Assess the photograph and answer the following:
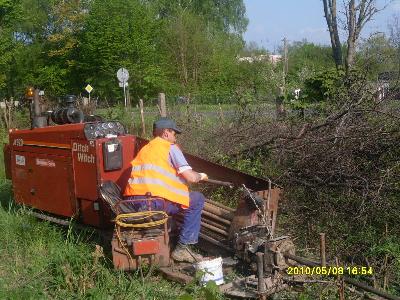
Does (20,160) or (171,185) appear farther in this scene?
(20,160)

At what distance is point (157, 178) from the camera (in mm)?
5332

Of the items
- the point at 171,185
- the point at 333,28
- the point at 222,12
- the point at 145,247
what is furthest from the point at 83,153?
the point at 222,12

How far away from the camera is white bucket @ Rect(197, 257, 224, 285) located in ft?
15.7

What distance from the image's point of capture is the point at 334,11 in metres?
17.7

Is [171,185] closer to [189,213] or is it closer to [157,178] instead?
[157,178]

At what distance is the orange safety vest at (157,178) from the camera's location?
17.4ft

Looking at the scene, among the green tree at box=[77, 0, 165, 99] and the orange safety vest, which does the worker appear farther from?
the green tree at box=[77, 0, 165, 99]

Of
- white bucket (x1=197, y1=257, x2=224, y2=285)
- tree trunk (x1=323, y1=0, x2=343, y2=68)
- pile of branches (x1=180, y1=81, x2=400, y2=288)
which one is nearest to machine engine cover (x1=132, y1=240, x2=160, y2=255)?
white bucket (x1=197, y1=257, x2=224, y2=285)

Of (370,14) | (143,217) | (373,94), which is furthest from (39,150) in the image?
(370,14)

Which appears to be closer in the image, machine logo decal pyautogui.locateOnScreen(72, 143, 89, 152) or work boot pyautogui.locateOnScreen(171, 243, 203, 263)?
work boot pyautogui.locateOnScreen(171, 243, 203, 263)

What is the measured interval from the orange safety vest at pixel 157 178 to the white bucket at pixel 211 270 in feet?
2.50
